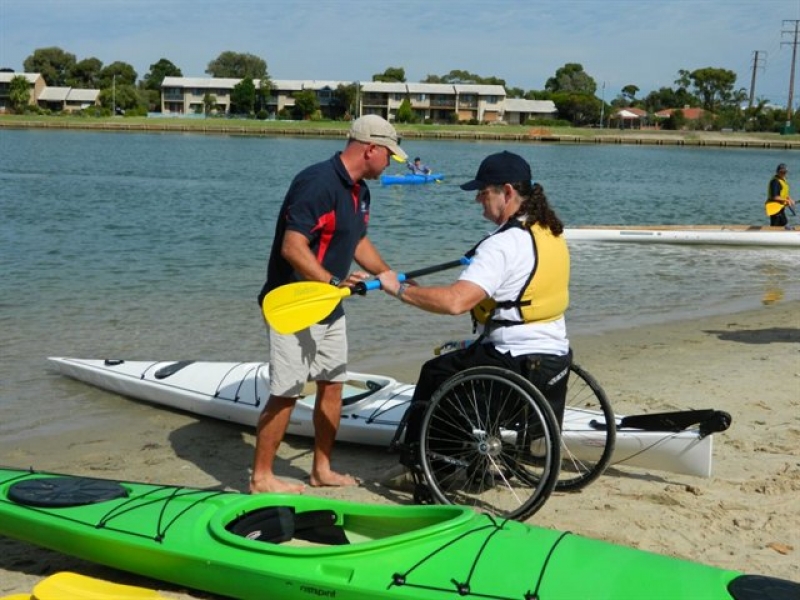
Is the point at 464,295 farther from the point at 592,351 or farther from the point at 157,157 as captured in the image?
the point at 157,157

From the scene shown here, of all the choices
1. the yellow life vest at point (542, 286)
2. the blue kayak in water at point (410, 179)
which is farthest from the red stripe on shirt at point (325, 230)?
the blue kayak in water at point (410, 179)

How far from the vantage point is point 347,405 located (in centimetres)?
638

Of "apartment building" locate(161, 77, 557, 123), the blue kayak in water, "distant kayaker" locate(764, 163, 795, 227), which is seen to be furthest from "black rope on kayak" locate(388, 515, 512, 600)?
"apartment building" locate(161, 77, 557, 123)

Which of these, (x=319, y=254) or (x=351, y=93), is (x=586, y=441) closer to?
(x=319, y=254)

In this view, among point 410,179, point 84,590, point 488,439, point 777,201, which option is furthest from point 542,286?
point 410,179

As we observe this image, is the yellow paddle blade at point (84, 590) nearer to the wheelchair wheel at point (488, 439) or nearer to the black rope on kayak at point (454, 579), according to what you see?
the black rope on kayak at point (454, 579)

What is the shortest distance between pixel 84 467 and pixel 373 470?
1.87 m

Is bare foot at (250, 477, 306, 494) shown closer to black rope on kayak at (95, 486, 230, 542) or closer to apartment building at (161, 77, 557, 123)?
black rope on kayak at (95, 486, 230, 542)

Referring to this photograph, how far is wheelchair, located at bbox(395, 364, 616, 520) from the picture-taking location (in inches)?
176

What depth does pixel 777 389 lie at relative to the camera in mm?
7500

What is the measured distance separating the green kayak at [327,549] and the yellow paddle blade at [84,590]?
7.6 inches

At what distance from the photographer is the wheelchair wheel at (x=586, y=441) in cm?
502

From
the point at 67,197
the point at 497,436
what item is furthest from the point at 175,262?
the point at 67,197

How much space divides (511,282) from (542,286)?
0.16 meters
